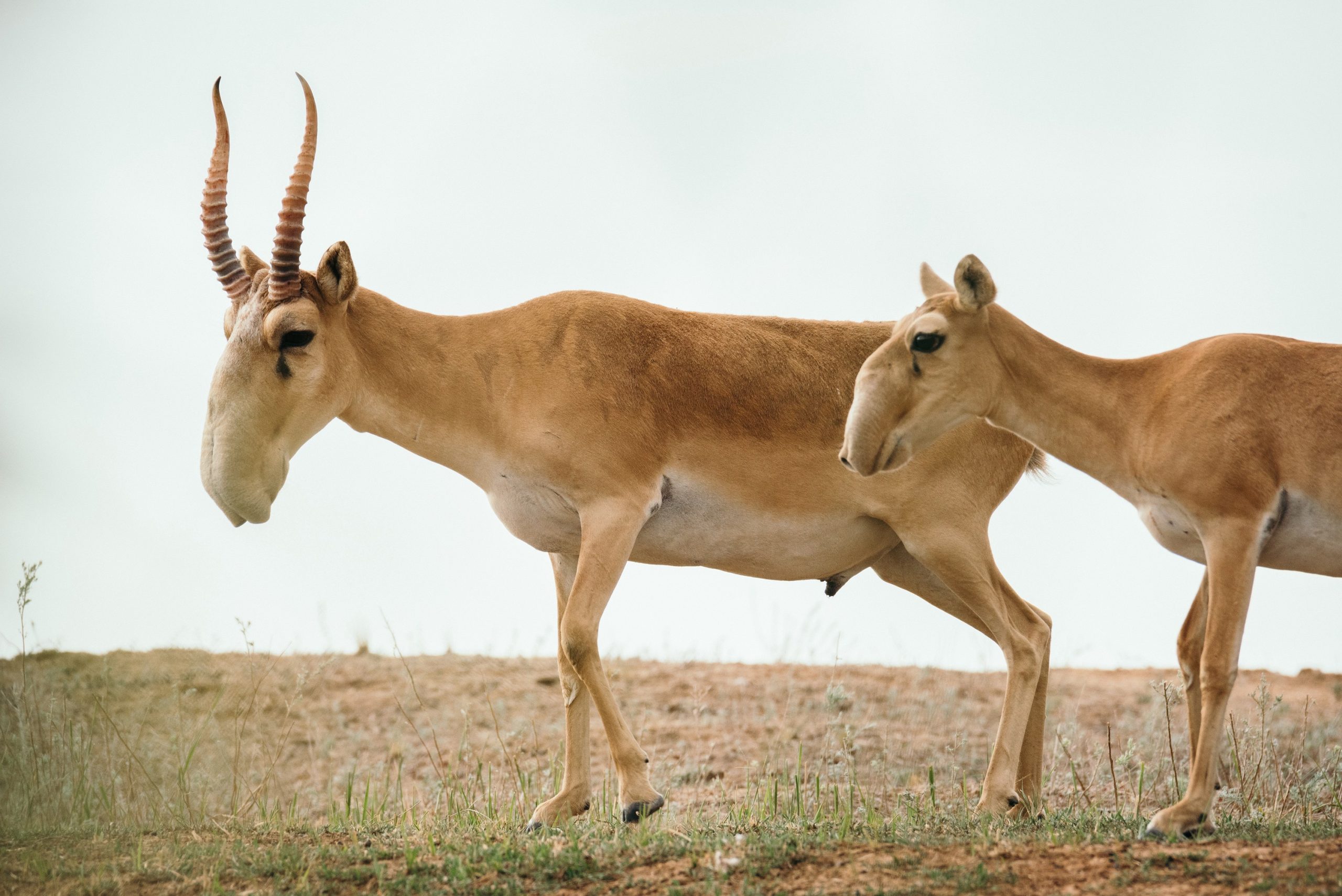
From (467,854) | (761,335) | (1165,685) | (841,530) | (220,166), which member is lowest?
(467,854)

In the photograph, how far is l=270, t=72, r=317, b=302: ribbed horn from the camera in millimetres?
6734

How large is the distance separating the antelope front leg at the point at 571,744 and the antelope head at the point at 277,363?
1653 millimetres

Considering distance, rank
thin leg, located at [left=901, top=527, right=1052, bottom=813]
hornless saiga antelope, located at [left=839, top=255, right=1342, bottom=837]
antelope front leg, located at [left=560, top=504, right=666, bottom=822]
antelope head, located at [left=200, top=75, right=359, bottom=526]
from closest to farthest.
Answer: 1. hornless saiga antelope, located at [left=839, top=255, right=1342, bottom=837]
2. antelope front leg, located at [left=560, top=504, right=666, bottom=822]
3. antelope head, located at [left=200, top=75, right=359, bottom=526]
4. thin leg, located at [left=901, top=527, right=1052, bottom=813]

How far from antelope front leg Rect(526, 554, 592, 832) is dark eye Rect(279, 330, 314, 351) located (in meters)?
1.92

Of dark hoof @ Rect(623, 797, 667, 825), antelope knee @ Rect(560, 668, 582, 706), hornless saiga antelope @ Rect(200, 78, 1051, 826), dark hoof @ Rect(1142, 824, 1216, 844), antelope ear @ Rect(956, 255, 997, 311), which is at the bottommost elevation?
dark hoof @ Rect(623, 797, 667, 825)

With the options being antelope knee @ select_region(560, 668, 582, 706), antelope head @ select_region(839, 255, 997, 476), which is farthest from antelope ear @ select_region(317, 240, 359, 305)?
antelope head @ select_region(839, 255, 997, 476)

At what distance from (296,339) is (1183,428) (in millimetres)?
4417

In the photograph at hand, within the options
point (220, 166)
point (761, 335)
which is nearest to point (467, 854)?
point (761, 335)

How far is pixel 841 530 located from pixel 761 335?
49.4 inches

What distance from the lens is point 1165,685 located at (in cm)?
705

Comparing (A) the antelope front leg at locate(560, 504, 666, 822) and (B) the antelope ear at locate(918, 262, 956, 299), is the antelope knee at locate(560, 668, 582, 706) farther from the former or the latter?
(B) the antelope ear at locate(918, 262, 956, 299)

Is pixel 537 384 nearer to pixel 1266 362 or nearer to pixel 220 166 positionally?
pixel 220 166

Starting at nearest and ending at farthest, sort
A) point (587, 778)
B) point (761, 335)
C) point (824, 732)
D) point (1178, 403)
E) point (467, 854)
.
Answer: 1. point (467, 854)
2. point (1178, 403)
3. point (587, 778)
4. point (761, 335)
5. point (824, 732)

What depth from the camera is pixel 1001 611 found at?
7.48 metres
